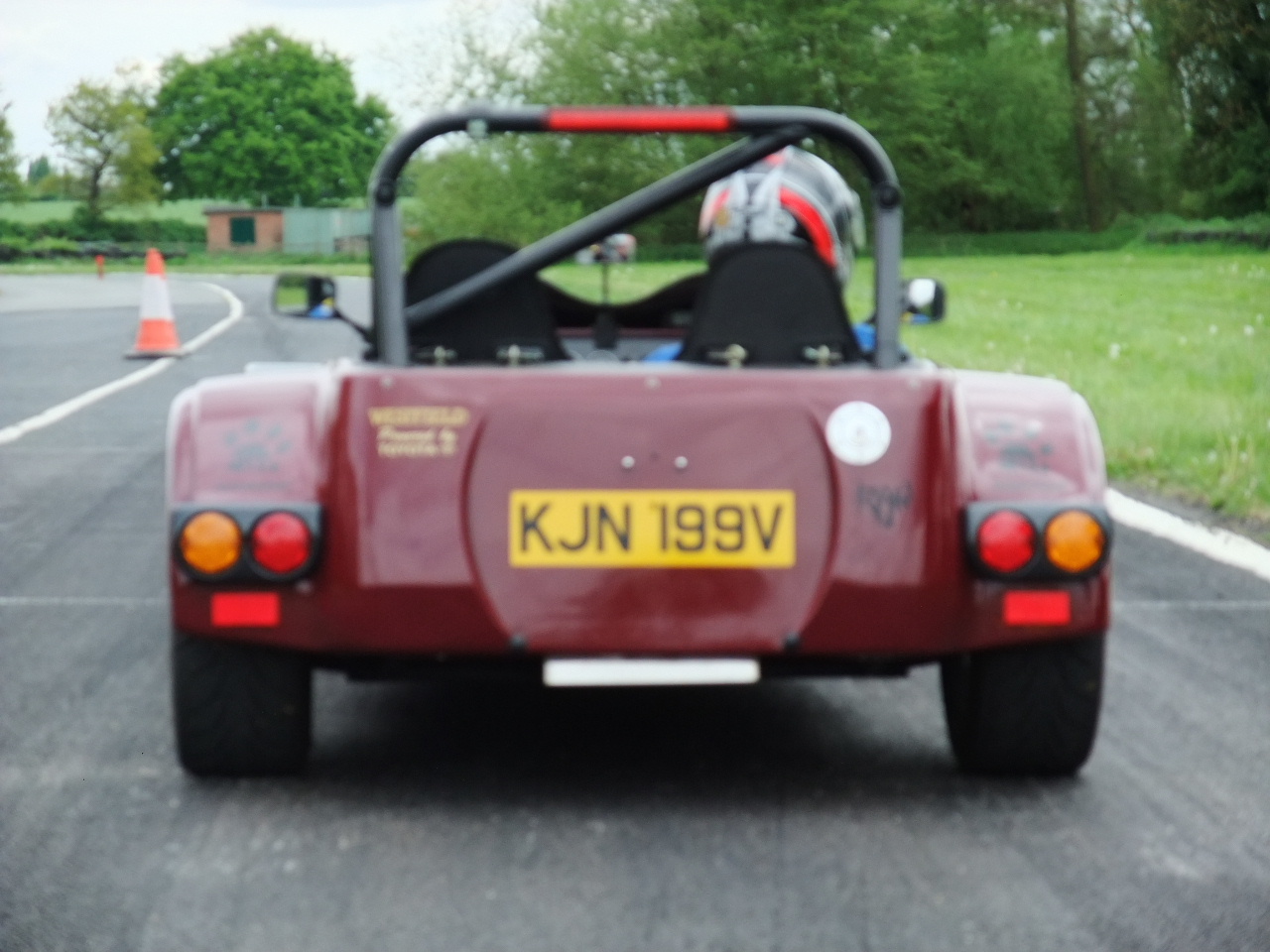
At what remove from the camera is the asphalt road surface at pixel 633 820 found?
344 centimetres

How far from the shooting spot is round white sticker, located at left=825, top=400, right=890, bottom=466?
4031 mm

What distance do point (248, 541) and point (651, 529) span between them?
792mm

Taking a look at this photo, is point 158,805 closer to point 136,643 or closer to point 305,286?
point 305,286

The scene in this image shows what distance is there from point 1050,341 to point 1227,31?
31.1m

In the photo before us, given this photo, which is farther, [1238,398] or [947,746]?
[1238,398]

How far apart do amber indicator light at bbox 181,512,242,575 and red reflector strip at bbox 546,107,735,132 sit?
3.72ft

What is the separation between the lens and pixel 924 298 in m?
4.91

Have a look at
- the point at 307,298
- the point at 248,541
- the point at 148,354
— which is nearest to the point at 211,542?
the point at 248,541

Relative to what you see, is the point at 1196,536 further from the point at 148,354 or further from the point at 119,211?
the point at 119,211

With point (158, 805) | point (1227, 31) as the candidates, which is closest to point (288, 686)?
point (158, 805)

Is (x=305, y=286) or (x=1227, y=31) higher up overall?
(x=1227, y=31)

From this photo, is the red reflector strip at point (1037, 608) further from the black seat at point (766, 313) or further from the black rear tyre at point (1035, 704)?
the black seat at point (766, 313)

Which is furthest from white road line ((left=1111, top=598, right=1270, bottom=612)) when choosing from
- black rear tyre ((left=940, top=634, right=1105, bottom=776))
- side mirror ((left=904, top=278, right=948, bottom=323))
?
black rear tyre ((left=940, top=634, right=1105, bottom=776))

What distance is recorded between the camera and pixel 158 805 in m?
4.16
